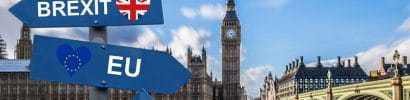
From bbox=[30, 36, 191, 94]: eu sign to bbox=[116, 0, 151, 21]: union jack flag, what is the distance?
383 millimetres

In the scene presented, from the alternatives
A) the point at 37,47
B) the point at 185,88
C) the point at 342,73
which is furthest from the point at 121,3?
the point at 342,73

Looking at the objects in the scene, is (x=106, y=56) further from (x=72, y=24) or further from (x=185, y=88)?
(x=185, y=88)

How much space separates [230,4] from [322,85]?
33427 mm

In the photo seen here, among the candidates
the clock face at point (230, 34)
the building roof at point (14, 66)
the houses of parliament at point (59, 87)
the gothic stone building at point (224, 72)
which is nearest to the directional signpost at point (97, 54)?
the houses of parliament at point (59, 87)

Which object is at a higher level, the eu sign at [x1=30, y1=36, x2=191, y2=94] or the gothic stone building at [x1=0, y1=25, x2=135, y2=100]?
the eu sign at [x1=30, y1=36, x2=191, y2=94]

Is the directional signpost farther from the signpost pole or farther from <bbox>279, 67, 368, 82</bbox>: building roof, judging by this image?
<bbox>279, 67, 368, 82</bbox>: building roof

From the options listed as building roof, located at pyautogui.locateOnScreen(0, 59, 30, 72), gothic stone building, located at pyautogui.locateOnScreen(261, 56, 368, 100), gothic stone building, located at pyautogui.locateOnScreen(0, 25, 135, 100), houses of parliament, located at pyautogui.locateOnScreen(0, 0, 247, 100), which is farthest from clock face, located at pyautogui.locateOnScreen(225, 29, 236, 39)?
building roof, located at pyautogui.locateOnScreen(0, 59, 30, 72)

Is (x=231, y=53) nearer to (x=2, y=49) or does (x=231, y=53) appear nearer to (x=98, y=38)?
(x=2, y=49)

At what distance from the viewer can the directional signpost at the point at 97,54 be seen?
748cm

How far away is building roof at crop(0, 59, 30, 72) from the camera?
138 metres

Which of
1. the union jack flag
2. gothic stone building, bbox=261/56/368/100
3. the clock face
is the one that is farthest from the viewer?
the clock face

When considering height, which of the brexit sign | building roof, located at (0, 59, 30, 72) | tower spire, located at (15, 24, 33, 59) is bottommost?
building roof, located at (0, 59, 30, 72)

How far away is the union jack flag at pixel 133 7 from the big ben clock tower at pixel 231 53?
157 m

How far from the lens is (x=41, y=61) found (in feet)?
24.6
